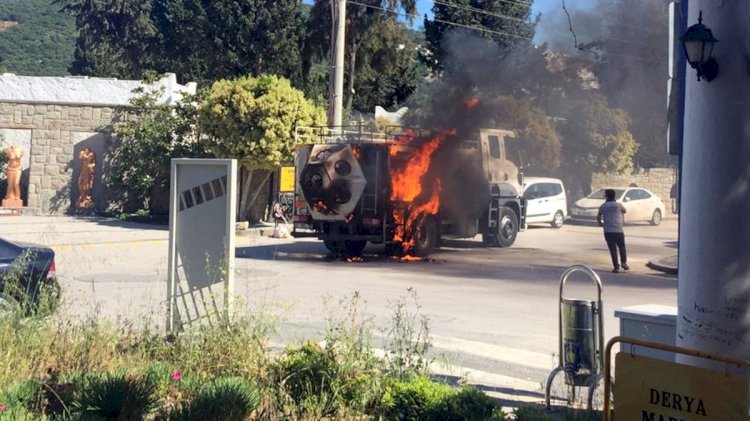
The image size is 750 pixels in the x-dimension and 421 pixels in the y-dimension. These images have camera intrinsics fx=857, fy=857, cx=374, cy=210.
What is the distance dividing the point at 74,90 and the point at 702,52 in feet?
90.9

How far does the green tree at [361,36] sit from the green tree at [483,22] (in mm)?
3600

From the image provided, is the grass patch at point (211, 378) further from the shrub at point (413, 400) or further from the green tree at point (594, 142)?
the green tree at point (594, 142)

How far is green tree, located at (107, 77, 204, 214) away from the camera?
27.6m

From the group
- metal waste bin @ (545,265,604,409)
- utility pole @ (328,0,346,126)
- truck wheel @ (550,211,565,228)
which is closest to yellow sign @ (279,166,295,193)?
utility pole @ (328,0,346,126)

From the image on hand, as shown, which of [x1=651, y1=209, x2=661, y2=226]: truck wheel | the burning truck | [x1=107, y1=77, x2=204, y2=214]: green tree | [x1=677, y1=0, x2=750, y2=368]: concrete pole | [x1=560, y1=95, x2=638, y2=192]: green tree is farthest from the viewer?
[x1=651, y1=209, x2=661, y2=226]: truck wheel

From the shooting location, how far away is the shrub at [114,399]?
5.27 metres

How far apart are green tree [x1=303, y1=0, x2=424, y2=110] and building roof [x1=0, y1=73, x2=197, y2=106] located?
6883mm

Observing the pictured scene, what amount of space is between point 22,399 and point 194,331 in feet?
5.60

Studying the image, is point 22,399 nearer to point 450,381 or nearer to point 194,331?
point 194,331

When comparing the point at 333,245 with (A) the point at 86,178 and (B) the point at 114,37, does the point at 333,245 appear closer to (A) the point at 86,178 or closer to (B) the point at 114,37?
(A) the point at 86,178

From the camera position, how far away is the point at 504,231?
21453 millimetres

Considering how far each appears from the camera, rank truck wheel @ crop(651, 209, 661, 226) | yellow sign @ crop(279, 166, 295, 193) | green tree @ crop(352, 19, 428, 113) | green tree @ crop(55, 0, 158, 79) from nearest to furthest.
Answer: yellow sign @ crop(279, 166, 295, 193) < green tree @ crop(352, 19, 428, 113) < truck wheel @ crop(651, 209, 661, 226) < green tree @ crop(55, 0, 158, 79)

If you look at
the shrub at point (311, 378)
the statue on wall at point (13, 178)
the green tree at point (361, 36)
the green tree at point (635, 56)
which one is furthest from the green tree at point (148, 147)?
the shrub at point (311, 378)

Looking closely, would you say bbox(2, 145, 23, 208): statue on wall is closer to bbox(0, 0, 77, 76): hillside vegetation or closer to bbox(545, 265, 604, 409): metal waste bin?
bbox(545, 265, 604, 409): metal waste bin
